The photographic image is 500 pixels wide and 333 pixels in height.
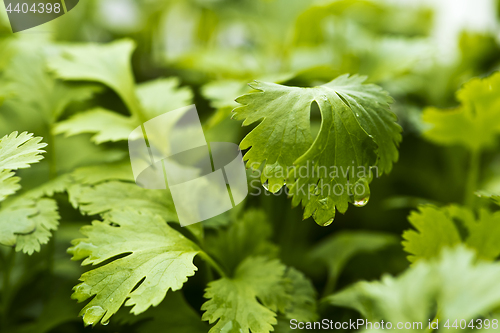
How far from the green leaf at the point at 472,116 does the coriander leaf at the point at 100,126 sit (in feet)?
1.74

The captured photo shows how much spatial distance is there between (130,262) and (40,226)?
0.47 feet

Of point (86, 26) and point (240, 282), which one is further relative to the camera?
point (86, 26)

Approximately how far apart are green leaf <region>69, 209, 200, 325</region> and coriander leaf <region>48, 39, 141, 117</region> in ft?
0.87

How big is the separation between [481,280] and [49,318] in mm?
567

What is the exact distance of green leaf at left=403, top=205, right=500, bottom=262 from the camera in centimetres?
49

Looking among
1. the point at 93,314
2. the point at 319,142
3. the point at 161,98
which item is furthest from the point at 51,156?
the point at 319,142

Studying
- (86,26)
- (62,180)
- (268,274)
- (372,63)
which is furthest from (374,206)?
(86,26)

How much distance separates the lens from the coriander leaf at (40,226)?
46cm

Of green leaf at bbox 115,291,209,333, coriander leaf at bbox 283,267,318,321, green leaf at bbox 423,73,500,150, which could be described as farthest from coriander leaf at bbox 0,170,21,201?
green leaf at bbox 423,73,500,150

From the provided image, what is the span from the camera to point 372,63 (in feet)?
2.80

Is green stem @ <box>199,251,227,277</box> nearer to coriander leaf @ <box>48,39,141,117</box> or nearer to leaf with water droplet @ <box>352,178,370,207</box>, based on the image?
leaf with water droplet @ <box>352,178,370,207</box>

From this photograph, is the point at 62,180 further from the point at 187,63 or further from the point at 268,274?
the point at 187,63

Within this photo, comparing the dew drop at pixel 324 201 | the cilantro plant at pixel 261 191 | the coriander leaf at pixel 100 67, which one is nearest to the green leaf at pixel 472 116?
the cilantro plant at pixel 261 191

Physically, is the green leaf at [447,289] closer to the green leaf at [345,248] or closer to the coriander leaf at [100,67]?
the green leaf at [345,248]
